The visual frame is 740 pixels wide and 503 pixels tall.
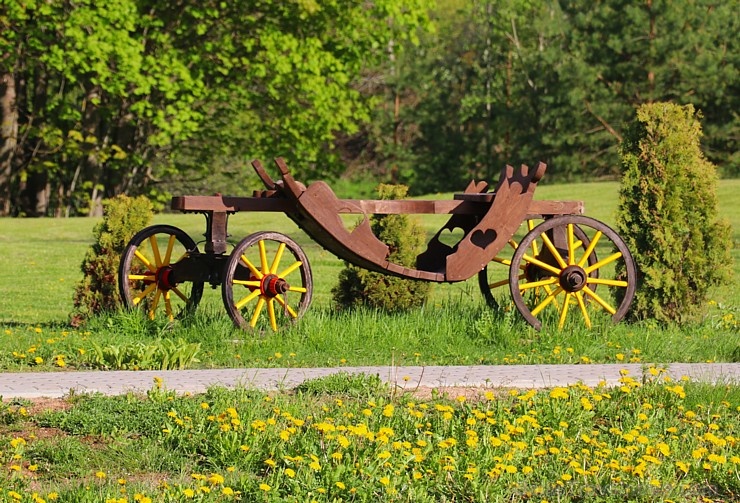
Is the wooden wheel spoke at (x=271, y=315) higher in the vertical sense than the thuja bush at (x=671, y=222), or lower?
lower

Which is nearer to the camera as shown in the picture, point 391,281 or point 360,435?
point 360,435

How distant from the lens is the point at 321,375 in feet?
23.3

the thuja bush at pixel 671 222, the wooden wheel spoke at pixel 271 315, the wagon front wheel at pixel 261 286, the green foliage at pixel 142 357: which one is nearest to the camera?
the green foliage at pixel 142 357

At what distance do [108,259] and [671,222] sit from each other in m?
4.68

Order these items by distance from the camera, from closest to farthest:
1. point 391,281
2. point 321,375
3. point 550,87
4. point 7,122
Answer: point 321,375, point 391,281, point 7,122, point 550,87

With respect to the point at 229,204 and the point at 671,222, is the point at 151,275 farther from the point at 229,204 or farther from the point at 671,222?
the point at 671,222

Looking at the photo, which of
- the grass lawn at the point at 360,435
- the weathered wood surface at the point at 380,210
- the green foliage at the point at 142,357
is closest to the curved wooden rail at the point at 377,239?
the weathered wood surface at the point at 380,210

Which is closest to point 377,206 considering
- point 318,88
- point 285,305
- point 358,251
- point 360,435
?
point 358,251

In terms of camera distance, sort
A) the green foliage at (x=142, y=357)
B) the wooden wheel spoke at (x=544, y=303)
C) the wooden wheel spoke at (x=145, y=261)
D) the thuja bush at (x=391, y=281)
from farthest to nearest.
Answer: the thuja bush at (x=391, y=281) < the wooden wheel spoke at (x=145, y=261) < the wooden wheel spoke at (x=544, y=303) < the green foliage at (x=142, y=357)

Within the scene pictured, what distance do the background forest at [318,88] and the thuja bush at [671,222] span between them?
1782cm

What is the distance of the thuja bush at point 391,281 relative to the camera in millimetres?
10641

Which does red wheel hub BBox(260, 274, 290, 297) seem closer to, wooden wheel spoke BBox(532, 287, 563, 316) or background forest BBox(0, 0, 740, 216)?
wooden wheel spoke BBox(532, 287, 563, 316)

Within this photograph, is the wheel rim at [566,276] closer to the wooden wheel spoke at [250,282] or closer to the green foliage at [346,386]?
the wooden wheel spoke at [250,282]

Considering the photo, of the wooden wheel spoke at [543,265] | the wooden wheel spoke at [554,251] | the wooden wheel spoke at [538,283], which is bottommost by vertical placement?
the wooden wheel spoke at [538,283]
